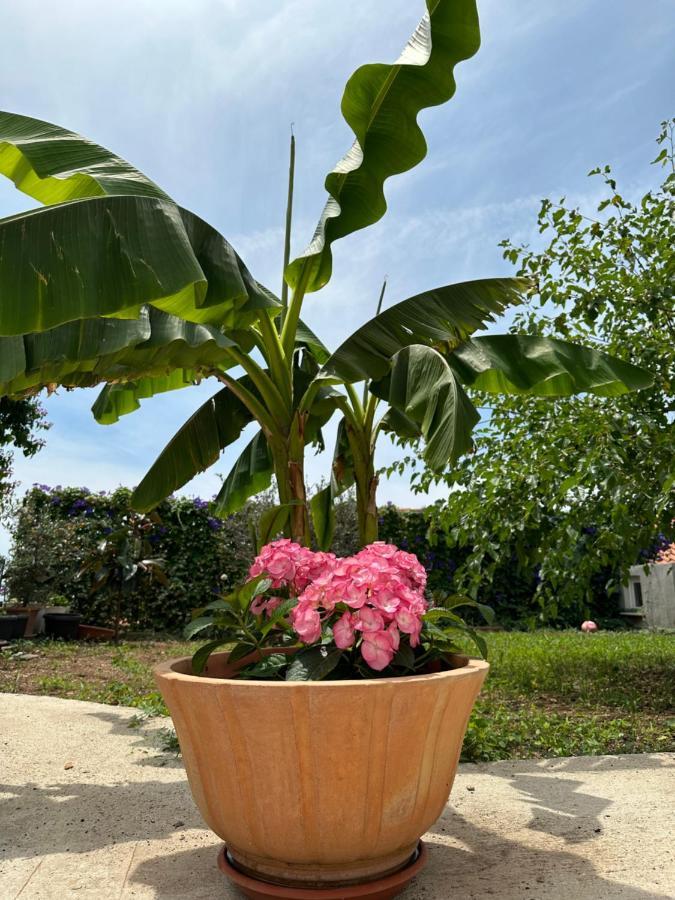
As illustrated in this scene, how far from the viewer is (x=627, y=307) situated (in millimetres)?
5320

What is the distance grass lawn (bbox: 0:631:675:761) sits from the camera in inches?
159

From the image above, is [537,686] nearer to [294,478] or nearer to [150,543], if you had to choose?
[294,478]

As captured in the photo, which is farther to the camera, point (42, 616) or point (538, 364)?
point (42, 616)

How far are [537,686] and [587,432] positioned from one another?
2.09 meters

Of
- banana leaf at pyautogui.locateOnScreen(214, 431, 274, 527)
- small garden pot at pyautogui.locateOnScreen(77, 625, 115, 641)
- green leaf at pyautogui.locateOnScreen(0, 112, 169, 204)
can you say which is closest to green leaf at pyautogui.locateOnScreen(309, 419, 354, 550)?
banana leaf at pyautogui.locateOnScreen(214, 431, 274, 527)

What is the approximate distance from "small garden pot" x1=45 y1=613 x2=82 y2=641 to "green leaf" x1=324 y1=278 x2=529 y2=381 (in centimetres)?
720

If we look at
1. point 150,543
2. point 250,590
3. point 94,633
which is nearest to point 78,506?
point 150,543

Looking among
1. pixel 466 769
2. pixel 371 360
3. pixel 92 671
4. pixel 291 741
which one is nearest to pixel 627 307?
pixel 371 360

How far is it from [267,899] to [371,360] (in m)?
2.53

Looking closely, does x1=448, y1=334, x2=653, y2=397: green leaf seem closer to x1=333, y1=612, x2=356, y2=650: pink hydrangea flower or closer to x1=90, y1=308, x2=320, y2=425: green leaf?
x1=90, y1=308, x2=320, y2=425: green leaf

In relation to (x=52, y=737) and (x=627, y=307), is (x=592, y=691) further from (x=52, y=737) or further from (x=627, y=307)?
(x=52, y=737)

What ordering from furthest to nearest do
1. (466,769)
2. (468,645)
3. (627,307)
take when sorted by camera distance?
(468,645) → (627,307) → (466,769)

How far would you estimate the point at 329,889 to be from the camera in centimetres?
192

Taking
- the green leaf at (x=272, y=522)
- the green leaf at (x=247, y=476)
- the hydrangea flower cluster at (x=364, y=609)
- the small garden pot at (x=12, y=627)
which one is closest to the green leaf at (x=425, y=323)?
the green leaf at (x=272, y=522)
